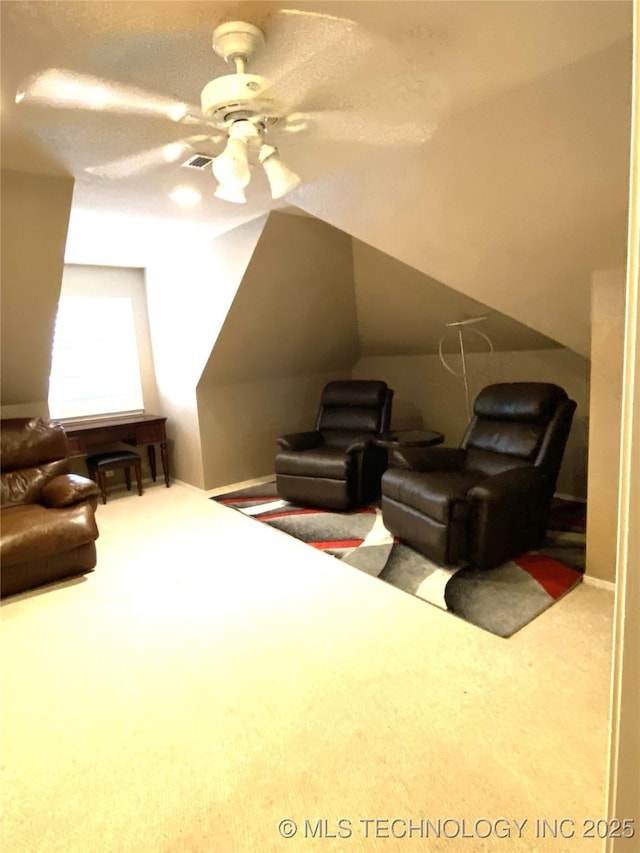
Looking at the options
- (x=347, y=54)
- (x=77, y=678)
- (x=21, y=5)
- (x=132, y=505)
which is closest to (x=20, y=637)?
(x=77, y=678)

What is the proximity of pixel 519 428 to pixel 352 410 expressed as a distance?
1623 mm

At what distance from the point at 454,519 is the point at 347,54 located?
84.3 inches

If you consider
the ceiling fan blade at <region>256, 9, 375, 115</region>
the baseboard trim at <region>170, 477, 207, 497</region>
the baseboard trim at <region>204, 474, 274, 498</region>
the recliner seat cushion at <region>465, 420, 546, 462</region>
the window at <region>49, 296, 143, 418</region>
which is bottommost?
the baseboard trim at <region>204, 474, 274, 498</region>

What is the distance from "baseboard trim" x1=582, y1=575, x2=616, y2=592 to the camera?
100 inches

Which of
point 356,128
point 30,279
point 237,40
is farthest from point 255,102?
point 30,279

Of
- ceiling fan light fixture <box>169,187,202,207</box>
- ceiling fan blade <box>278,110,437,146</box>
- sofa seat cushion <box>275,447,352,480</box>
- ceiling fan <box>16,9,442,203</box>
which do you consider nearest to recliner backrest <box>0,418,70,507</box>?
sofa seat cushion <box>275,447,352,480</box>

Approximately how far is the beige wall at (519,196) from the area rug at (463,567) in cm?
130

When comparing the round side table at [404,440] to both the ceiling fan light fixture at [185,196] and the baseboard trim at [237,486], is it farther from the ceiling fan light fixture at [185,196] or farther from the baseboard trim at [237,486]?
the ceiling fan light fixture at [185,196]

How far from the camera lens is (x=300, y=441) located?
4.27 m

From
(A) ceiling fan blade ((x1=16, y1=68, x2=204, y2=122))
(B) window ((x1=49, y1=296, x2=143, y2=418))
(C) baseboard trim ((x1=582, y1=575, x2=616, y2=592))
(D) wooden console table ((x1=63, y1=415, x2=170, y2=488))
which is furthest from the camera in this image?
(B) window ((x1=49, y1=296, x2=143, y2=418))

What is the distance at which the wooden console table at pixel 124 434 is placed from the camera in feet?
13.7

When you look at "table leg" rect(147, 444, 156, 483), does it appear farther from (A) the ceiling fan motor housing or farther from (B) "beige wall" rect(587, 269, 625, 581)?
(B) "beige wall" rect(587, 269, 625, 581)

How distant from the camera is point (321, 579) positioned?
2.79 meters

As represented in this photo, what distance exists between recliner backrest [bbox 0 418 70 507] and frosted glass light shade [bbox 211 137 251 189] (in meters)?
2.58
